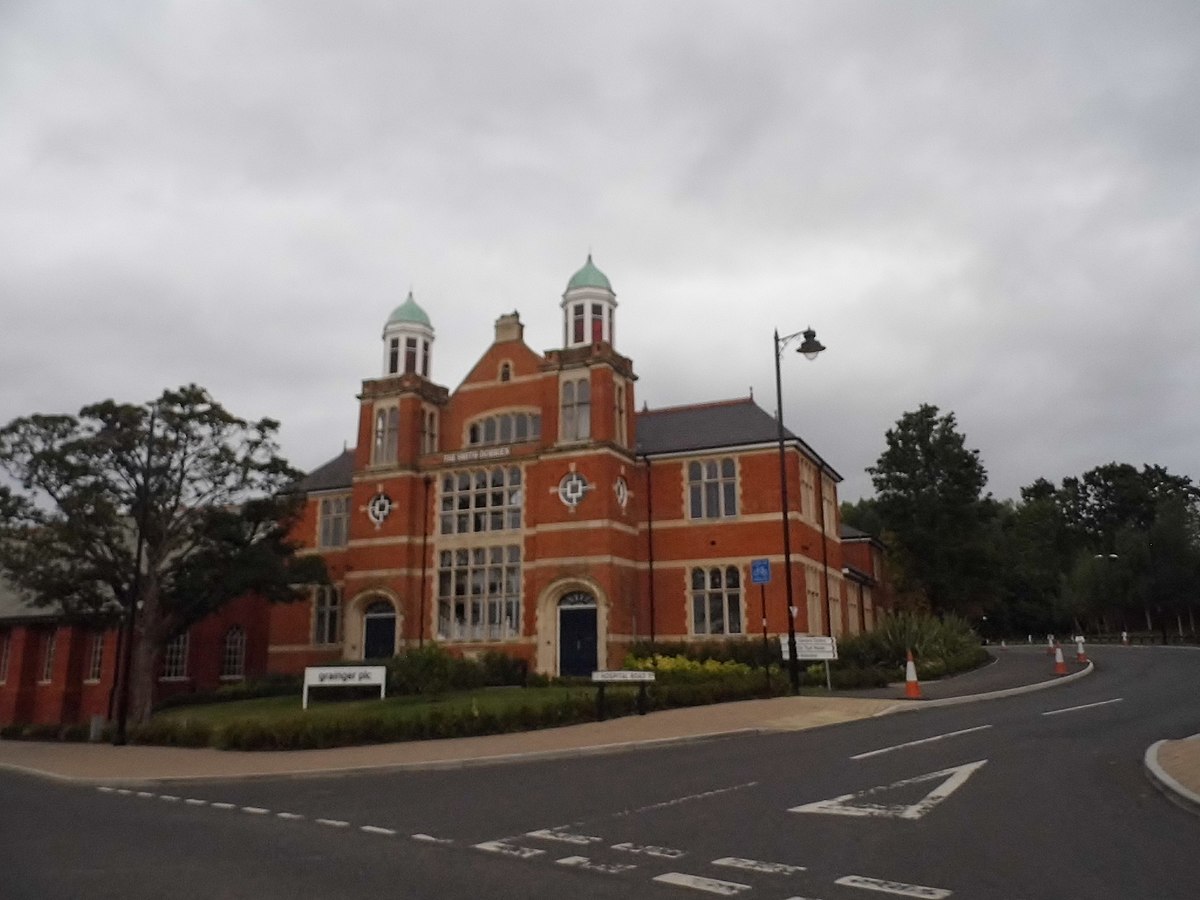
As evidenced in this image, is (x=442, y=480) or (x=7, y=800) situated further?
(x=442, y=480)

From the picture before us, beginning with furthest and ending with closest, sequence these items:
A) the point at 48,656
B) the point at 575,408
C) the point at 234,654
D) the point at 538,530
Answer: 1. the point at 234,654
2. the point at 48,656
3. the point at 575,408
4. the point at 538,530

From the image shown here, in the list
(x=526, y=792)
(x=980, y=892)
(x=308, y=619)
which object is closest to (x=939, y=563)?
(x=308, y=619)

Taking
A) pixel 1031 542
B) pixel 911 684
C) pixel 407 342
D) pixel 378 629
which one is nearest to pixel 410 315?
→ pixel 407 342

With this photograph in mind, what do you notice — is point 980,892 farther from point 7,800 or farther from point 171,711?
point 171,711

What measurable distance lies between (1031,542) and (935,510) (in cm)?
5235

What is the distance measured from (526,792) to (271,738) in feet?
30.9

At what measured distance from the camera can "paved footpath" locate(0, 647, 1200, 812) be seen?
1478 centimetres

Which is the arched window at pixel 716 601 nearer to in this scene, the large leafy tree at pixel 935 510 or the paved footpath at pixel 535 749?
the paved footpath at pixel 535 749

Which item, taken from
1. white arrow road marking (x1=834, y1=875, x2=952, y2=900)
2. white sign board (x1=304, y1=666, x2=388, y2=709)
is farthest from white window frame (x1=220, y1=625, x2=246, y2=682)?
white arrow road marking (x1=834, y1=875, x2=952, y2=900)

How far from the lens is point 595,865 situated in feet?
24.5

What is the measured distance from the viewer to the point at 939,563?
48.2m

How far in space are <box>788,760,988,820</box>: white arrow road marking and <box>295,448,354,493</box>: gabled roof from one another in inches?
1275

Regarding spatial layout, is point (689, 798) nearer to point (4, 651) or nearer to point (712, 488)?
point (712, 488)

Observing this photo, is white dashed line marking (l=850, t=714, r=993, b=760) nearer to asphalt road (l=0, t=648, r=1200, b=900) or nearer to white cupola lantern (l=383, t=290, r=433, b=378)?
asphalt road (l=0, t=648, r=1200, b=900)
